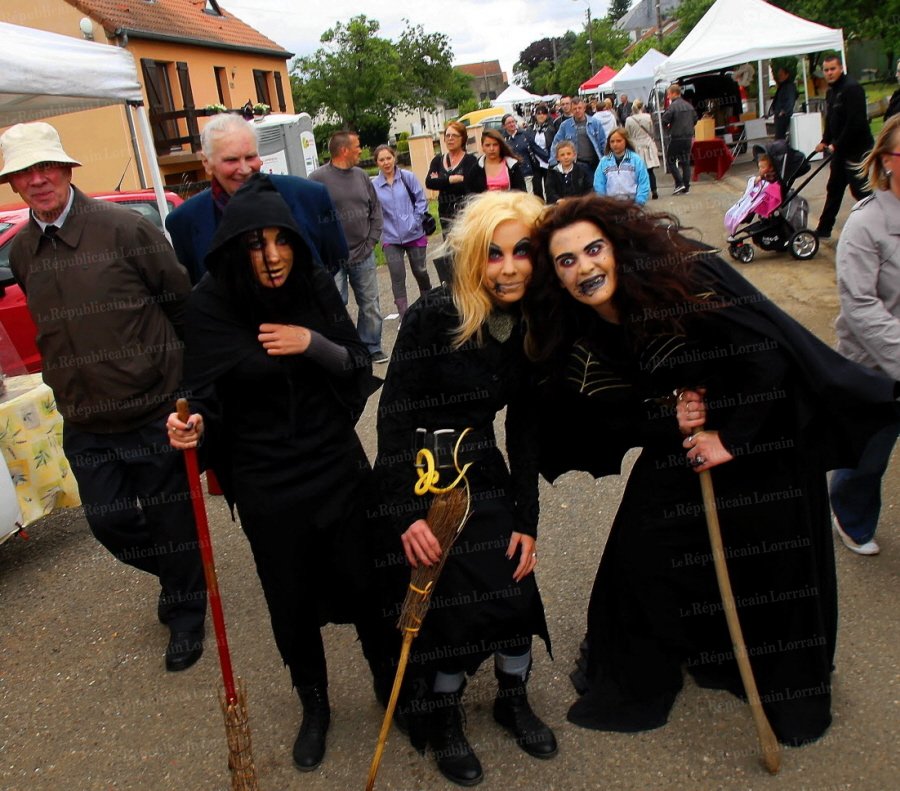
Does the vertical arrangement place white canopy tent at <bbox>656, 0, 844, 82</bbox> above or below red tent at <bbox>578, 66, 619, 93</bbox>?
below

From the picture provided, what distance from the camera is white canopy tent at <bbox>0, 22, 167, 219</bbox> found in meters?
→ 5.82

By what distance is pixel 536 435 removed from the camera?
112 inches

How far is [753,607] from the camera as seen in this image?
115 inches

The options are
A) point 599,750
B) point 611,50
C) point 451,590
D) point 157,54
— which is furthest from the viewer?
point 611,50

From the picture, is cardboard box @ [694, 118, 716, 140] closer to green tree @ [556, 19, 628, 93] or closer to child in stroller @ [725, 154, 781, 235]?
child in stroller @ [725, 154, 781, 235]

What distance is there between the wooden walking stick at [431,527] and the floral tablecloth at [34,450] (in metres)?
2.99

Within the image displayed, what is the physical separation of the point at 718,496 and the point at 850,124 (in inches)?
322

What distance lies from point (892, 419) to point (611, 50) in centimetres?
8164

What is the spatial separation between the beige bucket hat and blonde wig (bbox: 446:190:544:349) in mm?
1902

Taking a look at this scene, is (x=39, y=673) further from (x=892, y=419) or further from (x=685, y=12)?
(x=685, y=12)

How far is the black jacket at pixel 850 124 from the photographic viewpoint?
9.33 metres

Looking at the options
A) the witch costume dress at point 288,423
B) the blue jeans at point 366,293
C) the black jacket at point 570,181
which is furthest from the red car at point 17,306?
the black jacket at point 570,181

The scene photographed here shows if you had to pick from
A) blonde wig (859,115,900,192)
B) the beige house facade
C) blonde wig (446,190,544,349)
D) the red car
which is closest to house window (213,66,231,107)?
the beige house facade

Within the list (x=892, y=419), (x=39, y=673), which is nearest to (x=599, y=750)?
(x=892, y=419)
